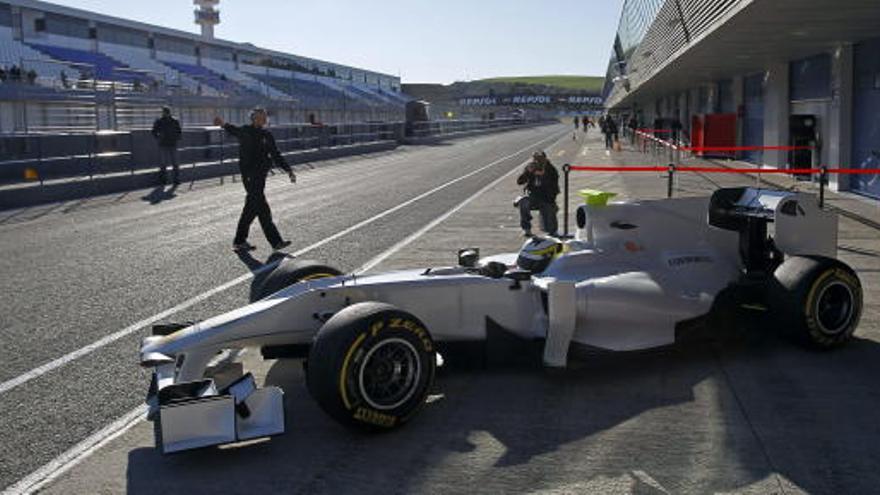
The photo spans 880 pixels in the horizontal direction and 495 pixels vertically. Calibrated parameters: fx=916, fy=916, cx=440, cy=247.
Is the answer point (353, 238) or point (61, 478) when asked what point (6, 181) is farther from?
point (61, 478)

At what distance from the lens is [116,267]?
1001 centimetres

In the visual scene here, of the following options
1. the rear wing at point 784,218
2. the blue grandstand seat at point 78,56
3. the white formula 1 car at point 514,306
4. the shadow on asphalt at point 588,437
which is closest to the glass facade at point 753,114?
the rear wing at point 784,218

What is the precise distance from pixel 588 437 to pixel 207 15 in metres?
137

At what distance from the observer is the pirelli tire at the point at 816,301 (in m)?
5.93

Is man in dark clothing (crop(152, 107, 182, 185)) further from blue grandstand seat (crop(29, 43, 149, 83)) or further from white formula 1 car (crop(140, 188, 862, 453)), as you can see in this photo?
blue grandstand seat (crop(29, 43, 149, 83))

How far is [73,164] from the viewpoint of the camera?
855 inches

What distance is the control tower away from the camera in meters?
129

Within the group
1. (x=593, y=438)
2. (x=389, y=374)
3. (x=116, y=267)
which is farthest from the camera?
(x=116, y=267)

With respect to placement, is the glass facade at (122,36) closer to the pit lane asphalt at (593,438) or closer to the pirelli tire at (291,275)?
the pirelli tire at (291,275)

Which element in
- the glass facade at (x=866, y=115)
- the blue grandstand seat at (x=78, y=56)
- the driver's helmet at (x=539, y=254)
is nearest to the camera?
the driver's helmet at (x=539, y=254)

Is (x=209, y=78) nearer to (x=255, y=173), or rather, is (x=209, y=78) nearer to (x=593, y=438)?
(x=255, y=173)

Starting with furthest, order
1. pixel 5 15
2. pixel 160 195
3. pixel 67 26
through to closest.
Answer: pixel 67 26
pixel 5 15
pixel 160 195

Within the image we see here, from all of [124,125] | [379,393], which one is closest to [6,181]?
[124,125]

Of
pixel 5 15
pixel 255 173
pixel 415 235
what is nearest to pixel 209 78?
pixel 5 15
